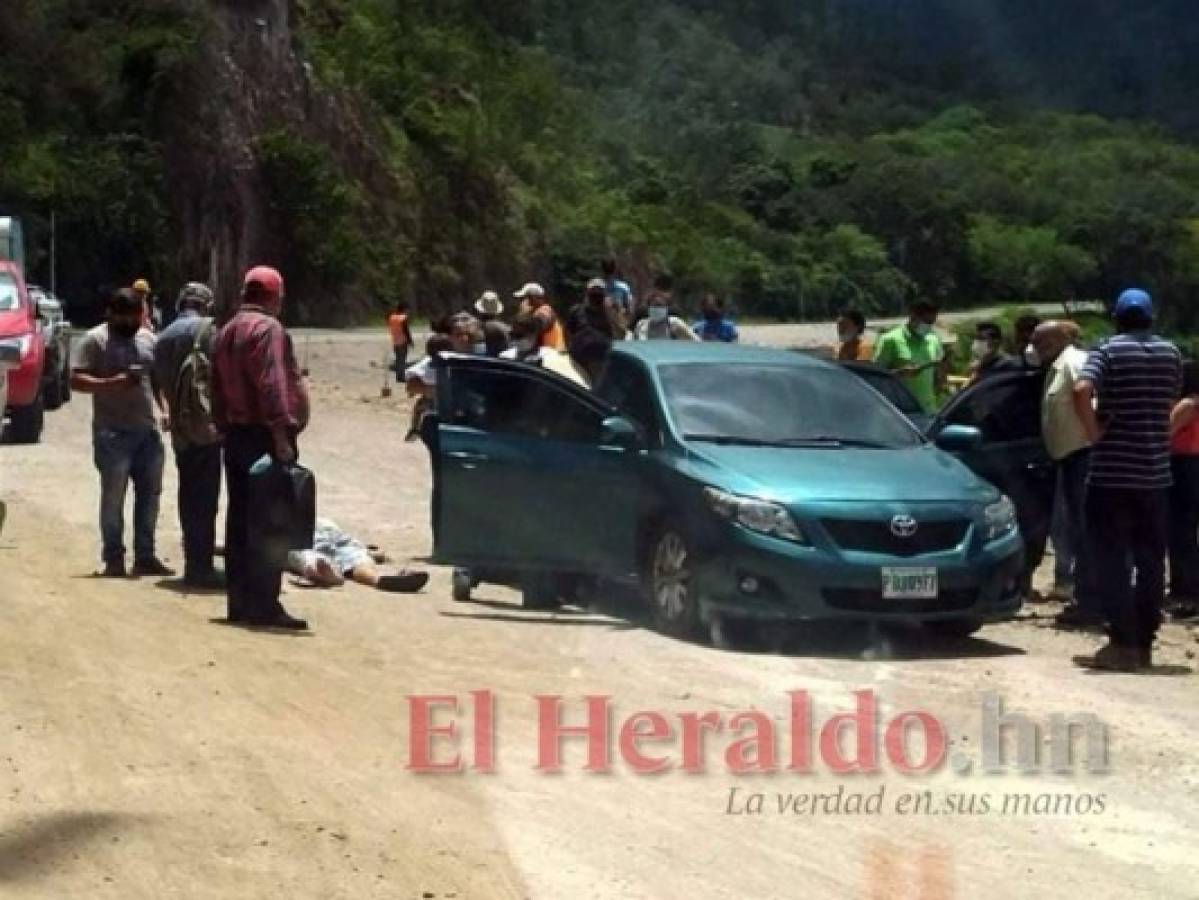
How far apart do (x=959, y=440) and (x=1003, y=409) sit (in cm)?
110

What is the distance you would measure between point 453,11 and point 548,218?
20.6 metres

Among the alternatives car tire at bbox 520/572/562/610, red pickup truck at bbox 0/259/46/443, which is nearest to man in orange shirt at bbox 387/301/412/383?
red pickup truck at bbox 0/259/46/443

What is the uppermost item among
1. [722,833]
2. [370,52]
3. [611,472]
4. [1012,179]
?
[370,52]

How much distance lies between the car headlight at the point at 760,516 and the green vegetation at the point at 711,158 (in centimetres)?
1513

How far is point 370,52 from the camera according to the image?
226 feet

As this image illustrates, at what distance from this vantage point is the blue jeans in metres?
13.1

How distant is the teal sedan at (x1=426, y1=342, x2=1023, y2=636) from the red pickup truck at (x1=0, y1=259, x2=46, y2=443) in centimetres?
954

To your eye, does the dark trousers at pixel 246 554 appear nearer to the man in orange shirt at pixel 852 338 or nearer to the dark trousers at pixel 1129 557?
the dark trousers at pixel 1129 557

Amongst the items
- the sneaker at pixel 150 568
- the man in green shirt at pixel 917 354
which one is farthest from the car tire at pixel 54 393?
the sneaker at pixel 150 568

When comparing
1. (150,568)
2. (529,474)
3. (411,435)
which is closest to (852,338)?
(411,435)

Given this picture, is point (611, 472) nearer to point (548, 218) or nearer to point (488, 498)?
point (488, 498)

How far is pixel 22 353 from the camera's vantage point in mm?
21781

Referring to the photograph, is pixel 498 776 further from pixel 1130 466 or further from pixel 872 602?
pixel 1130 466

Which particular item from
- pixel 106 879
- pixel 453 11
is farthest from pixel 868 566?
pixel 453 11
